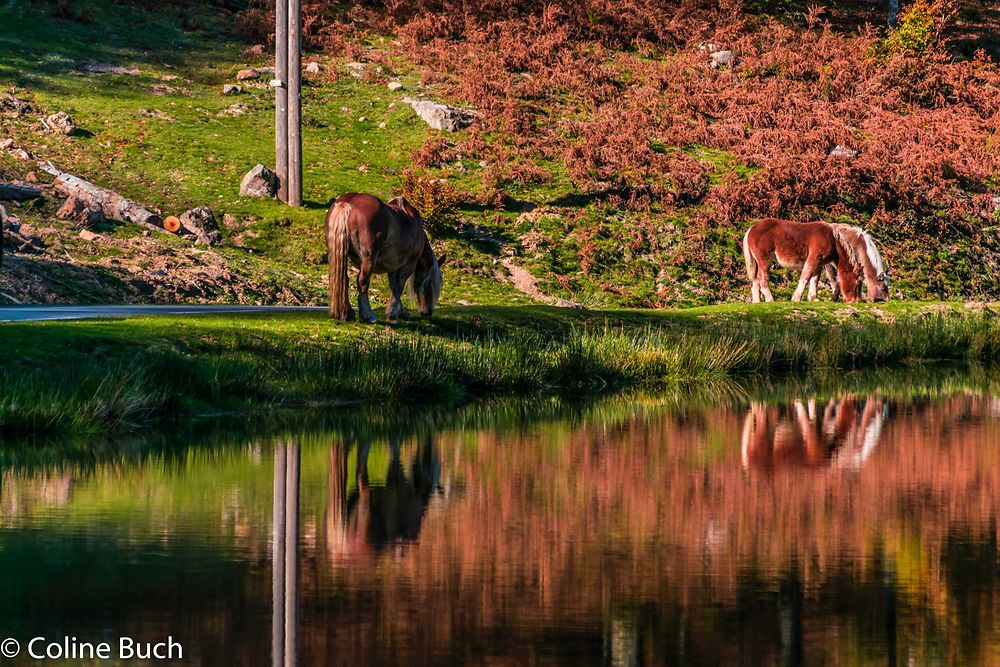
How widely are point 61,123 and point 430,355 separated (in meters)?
26.5

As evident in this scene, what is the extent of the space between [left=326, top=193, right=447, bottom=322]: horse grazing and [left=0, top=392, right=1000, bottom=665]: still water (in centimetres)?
444

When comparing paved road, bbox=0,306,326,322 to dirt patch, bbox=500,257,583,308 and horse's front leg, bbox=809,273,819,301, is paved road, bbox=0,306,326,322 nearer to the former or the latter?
dirt patch, bbox=500,257,583,308

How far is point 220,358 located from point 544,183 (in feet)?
90.8

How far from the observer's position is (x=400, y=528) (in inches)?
494

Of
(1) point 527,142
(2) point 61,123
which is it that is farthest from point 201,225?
(1) point 527,142

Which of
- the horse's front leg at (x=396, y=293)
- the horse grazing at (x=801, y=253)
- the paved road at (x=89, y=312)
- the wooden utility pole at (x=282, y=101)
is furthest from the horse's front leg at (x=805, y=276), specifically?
the wooden utility pole at (x=282, y=101)

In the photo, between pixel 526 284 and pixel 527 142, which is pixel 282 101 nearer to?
pixel 526 284

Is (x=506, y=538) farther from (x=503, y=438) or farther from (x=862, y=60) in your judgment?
Answer: (x=862, y=60)

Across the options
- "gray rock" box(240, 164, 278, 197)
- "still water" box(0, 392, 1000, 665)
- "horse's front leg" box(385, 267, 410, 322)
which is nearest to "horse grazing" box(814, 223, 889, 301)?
"horse's front leg" box(385, 267, 410, 322)

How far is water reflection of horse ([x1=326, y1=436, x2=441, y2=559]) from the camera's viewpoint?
11.8 meters

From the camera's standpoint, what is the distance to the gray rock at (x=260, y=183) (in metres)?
44.3

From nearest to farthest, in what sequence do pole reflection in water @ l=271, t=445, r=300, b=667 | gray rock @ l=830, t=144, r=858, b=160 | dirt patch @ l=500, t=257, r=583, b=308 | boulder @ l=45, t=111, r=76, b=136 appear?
pole reflection in water @ l=271, t=445, r=300, b=667 < dirt patch @ l=500, t=257, r=583, b=308 < boulder @ l=45, t=111, r=76, b=136 < gray rock @ l=830, t=144, r=858, b=160

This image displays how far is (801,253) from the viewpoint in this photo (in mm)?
37312

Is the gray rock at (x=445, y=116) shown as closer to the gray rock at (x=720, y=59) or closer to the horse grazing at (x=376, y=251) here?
the gray rock at (x=720, y=59)
